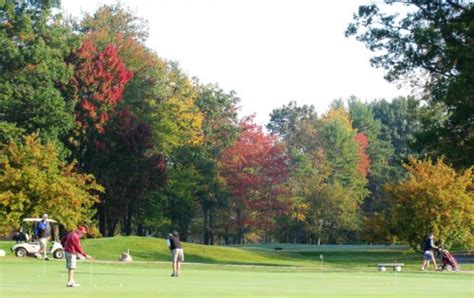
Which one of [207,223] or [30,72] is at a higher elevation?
[30,72]

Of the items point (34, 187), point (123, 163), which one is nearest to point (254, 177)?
point (123, 163)

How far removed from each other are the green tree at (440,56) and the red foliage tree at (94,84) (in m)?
28.2

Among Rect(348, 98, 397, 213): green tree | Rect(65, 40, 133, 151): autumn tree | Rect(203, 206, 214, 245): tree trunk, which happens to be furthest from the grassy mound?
Rect(348, 98, 397, 213): green tree

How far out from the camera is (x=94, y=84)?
236ft

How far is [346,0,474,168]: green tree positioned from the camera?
43.4 meters

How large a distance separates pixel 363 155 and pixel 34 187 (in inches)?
2810

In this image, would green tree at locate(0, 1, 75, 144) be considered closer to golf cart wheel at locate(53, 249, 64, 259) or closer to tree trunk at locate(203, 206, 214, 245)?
golf cart wheel at locate(53, 249, 64, 259)

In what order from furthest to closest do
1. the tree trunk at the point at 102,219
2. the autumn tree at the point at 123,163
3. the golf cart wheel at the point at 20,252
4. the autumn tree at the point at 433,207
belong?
the tree trunk at the point at 102,219 → the autumn tree at the point at 123,163 → the autumn tree at the point at 433,207 → the golf cart wheel at the point at 20,252

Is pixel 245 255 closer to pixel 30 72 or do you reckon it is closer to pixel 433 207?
pixel 433 207

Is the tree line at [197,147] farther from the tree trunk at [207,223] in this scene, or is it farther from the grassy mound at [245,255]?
the grassy mound at [245,255]

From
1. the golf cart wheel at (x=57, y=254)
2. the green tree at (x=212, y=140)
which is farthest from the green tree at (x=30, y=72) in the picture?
the green tree at (x=212, y=140)

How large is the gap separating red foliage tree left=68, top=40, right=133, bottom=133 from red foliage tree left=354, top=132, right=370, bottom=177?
49.1 metres

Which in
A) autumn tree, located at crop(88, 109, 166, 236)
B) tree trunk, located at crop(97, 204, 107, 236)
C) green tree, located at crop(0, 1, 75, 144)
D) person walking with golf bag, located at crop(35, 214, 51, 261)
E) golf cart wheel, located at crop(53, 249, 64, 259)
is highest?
green tree, located at crop(0, 1, 75, 144)

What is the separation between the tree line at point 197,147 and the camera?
48219 millimetres
